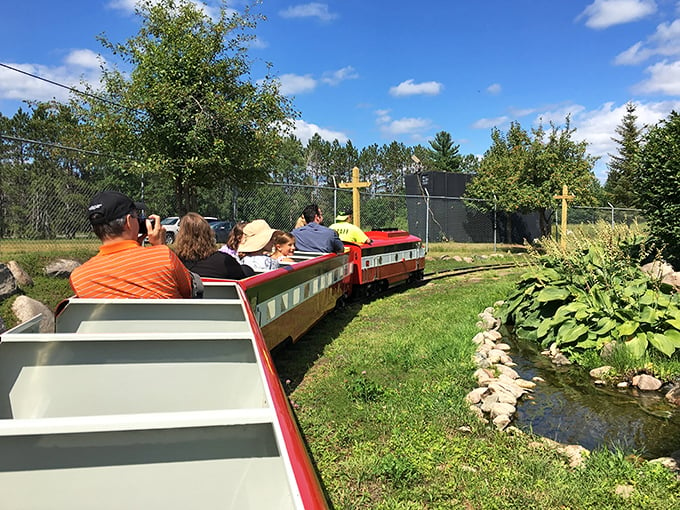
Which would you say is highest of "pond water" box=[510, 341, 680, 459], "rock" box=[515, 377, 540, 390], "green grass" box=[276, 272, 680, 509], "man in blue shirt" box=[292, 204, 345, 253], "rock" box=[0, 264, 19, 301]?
"man in blue shirt" box=[292, 204, 345, 253]

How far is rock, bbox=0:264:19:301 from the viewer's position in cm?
595

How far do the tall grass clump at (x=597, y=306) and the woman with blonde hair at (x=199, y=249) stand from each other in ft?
12.2

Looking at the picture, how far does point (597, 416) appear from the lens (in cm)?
389

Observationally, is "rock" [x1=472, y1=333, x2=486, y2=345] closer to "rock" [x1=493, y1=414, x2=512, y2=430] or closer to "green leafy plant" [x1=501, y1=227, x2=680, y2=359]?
"green leafy plant" [x1=501, y1=227, x2=680, y2=359]

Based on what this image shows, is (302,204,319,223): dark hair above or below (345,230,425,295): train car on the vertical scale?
above

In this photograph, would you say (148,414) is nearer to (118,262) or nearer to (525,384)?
(118,262)

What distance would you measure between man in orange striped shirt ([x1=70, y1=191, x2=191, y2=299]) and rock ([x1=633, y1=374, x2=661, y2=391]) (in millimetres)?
4183

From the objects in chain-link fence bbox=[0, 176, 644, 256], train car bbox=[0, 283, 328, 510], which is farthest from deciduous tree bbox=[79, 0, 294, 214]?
train car bbox=[0, 283, 328, 510]

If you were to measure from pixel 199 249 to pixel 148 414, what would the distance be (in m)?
2.97

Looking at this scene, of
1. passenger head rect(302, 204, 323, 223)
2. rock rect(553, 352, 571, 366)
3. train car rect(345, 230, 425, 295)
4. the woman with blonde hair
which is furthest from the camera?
train car rect(345, 230, 425, 295)

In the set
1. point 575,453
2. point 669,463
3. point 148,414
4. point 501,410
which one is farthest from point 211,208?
point 148,414

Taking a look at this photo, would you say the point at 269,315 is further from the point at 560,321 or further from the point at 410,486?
the point at 560,321

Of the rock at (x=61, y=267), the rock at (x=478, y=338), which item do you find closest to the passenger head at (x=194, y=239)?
the rock at (x=478, y=338)

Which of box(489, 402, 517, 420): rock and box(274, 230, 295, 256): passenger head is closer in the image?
box(489, 402, 517, 420): rock
